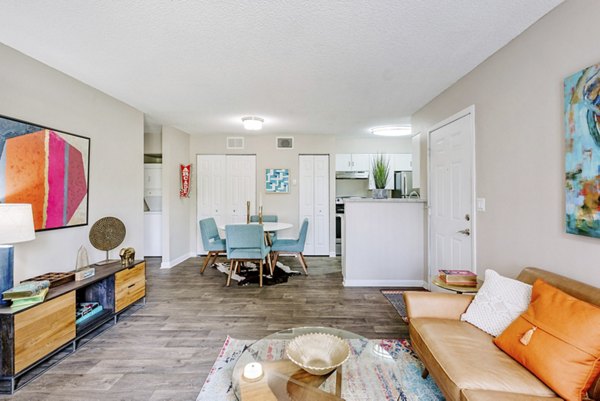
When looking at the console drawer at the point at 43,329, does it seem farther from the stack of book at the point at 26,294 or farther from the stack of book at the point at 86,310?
the stack of book at the point at 86,310

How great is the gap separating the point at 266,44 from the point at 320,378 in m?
2.27

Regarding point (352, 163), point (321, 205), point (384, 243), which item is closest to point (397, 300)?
point (384, 243)

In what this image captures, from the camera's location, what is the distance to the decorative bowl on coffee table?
1.37 meters

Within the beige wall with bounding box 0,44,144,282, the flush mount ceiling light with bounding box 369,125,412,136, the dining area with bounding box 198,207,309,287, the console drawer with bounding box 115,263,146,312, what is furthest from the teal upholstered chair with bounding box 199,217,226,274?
the flush mount ceiling light with bounding box 369,125,412,136

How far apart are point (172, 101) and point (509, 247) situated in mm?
3871

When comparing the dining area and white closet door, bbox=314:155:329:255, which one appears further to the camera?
white closet door, bbox=314:155:329:255

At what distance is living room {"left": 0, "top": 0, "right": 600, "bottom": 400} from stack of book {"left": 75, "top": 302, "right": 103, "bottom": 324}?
22cm

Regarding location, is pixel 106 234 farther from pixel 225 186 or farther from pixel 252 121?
pixel 225 186

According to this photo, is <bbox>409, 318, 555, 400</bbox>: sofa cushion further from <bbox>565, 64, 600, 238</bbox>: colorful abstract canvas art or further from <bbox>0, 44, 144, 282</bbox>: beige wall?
<bbox>0, 44, 144, 282</bbox>: beige wall

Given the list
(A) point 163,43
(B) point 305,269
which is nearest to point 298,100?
(A) point 163,43

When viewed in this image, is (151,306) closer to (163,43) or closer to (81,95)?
(81,95)

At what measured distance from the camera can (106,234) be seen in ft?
9.27

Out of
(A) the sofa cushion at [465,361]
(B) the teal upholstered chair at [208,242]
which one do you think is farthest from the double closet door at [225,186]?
(A) the sofa cushion at [465,361]

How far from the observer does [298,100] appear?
11.1 ft
